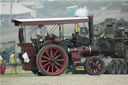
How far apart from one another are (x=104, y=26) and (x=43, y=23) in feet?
39.7

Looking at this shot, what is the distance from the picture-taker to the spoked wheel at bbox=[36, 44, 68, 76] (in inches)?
456

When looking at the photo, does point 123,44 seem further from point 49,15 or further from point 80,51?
point 49,15

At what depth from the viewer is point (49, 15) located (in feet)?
132

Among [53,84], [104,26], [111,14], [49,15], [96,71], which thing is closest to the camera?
[53,84]

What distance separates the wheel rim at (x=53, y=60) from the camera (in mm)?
11672

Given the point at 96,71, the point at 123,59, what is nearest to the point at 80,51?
the point at 96,71

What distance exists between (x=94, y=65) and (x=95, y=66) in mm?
42

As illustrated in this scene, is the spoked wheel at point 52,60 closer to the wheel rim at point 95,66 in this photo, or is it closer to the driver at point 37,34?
the driver at point 37,34

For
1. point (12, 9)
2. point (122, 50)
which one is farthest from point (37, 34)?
point (12, 9)

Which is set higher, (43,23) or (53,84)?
(43,23)

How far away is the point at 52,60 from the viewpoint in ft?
38.4

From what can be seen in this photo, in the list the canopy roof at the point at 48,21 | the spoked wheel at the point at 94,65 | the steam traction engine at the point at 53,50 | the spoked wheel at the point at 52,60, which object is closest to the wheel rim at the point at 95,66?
the spoked wheel at the point at 94,65

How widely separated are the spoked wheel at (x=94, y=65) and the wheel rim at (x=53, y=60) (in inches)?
47.8

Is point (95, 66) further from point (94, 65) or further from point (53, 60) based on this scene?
point (53, 60)
